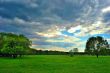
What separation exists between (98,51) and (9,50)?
185 ft

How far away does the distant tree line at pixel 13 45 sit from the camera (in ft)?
354

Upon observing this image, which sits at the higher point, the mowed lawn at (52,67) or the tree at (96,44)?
the tree at (96,44)

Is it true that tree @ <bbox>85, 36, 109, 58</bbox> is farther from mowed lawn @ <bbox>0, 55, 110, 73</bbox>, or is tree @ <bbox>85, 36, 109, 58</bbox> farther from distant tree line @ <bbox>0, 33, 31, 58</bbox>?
mowed lawn @ <bbox>0, 55, 110, 73</bbox>

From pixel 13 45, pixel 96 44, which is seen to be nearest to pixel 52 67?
pixel 13 45

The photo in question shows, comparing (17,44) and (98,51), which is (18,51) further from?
(98,51)

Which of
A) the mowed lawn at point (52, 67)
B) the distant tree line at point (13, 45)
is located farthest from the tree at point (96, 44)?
the mowed lawn at point (52, 67)

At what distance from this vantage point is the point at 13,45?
110625mm

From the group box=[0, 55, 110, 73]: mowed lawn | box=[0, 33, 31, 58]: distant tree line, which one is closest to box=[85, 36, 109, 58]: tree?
box=[0, 33, 31, 58]: distant tree line

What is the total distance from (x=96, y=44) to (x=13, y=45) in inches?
2189

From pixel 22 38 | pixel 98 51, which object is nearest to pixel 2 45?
pixel 22 38

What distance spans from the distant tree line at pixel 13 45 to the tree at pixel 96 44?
142ft

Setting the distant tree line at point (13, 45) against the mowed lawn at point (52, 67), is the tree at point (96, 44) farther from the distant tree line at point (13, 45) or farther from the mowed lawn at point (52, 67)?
the mowed lawn at point (52, 67)

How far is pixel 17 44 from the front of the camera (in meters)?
111

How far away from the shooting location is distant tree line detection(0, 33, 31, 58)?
354 feet
